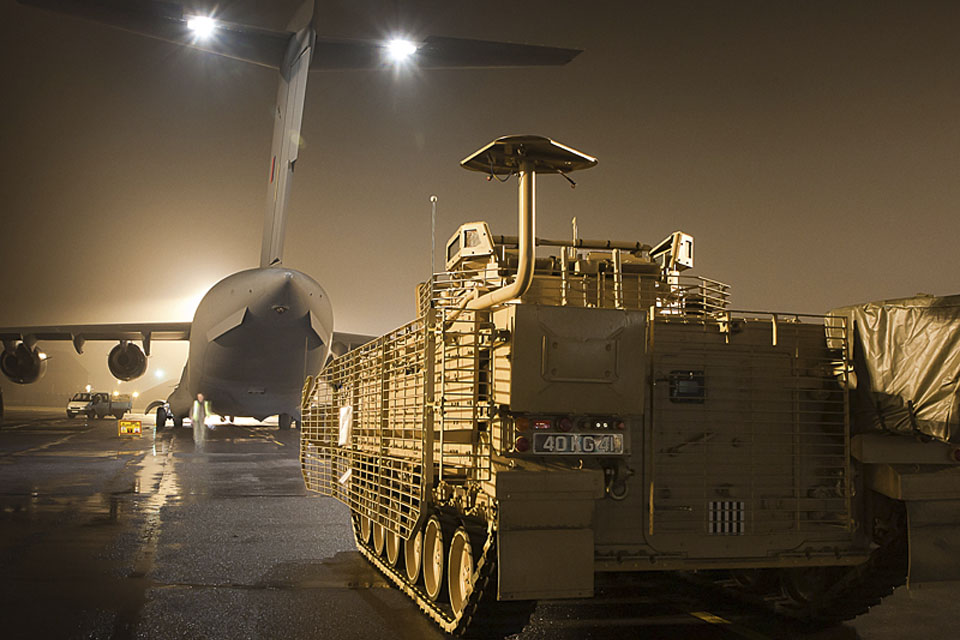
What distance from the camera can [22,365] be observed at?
37.6 m

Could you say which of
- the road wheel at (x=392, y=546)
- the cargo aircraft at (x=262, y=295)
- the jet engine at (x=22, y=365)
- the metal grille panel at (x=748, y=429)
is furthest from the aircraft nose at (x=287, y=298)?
the metal grille panel at (x=748, y=429)

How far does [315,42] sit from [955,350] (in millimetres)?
32603

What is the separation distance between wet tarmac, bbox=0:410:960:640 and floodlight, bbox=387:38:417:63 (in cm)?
2309

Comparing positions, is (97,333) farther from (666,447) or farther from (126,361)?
(666,447)

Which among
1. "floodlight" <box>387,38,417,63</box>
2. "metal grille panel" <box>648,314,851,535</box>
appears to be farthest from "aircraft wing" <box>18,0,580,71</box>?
"metal grille panel" <box>648,314,851,535</box>

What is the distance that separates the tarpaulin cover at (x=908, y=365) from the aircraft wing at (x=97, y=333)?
116 feet

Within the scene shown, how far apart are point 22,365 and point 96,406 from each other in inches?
765

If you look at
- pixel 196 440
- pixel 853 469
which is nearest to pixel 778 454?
pixel 853 469

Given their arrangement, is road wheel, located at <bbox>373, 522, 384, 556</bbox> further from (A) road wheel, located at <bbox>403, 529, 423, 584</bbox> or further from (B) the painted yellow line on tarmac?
(B) the painted yellow line on tarmac

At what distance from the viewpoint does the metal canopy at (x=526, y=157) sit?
19.3 feet

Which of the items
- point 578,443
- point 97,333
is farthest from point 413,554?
point 97,333

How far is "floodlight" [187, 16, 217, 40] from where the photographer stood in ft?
105

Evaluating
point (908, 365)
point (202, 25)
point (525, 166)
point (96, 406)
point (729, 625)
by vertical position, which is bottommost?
point (729, 625)

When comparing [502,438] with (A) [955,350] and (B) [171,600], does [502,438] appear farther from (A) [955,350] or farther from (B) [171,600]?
(B) [171,600]
